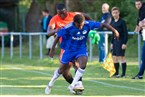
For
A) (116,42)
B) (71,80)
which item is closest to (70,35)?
(71,80)

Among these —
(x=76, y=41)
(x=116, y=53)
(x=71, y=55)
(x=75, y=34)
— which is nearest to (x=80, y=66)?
(x=71, y=55)

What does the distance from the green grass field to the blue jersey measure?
3.39ft

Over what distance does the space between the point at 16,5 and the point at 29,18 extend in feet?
3.73

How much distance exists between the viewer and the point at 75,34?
12.7 metres

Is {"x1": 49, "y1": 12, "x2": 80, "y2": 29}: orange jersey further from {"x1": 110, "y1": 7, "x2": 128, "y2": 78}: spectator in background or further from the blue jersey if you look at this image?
{"x1": 110, "y1": 7, "x2": 128, "y2": 78}: spectator in background

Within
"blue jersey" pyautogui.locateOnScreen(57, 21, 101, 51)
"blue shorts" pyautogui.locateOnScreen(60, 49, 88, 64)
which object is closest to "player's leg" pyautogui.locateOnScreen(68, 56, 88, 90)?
"blue shorts" pyautogui.locateOnScreen(60, 49, 88, 64)

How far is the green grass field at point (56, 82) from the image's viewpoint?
13242 millimetres

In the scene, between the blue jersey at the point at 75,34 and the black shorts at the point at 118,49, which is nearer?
the blue jersey at the point at 75,34

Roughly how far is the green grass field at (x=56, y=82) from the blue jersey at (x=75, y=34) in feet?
3.39

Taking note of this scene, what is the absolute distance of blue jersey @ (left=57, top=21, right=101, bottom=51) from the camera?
502 inches

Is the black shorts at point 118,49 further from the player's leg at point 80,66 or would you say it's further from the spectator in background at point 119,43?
the player's leg at point 80,66

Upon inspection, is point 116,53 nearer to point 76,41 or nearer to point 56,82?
point 56,82

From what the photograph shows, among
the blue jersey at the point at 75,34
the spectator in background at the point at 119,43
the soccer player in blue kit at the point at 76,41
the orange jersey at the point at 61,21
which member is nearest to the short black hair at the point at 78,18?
the soccer player in blue kit at the point at 76,41

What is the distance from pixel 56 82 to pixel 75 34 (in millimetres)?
3202
